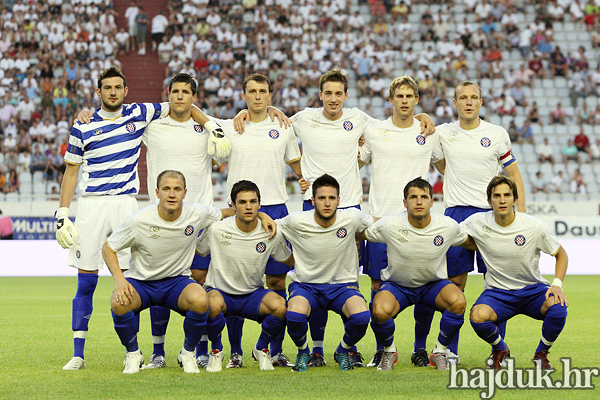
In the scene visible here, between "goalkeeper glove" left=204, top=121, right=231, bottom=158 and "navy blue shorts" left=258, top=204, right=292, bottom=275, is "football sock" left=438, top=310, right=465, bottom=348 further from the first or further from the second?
"goalkeeper glove" left=204, top=121, right=231, bottom=158

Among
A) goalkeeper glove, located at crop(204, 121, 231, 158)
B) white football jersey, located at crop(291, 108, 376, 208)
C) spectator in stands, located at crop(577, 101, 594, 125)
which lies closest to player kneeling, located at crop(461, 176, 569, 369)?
white football jersey, located at crop(291, 108, 376, 208)

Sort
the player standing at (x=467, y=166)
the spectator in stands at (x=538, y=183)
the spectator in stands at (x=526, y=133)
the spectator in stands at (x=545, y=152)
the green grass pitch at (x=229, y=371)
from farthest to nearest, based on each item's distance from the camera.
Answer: the spectator in stands at (x=526, y=133) < the spectator in stands at (x=545, y=152) < the spectator in stands at (x=538, y=183) < the player standing at (x=467, y=166) < the green grass pitch at (x=229, y=371)

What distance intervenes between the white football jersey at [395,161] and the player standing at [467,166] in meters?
0.22

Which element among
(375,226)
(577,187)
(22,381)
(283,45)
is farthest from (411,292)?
(283,45)

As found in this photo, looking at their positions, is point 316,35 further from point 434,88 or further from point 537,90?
point 537,90

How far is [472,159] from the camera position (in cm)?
656

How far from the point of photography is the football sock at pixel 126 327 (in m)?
5.74

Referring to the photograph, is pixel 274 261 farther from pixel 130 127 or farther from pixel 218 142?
pixel 130 127

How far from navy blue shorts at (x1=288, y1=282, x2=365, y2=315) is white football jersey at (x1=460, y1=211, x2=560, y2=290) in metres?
1.10

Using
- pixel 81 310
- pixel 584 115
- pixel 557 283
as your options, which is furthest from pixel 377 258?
pixel 584 115

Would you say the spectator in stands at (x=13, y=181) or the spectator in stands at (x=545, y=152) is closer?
the spectator in stands at (x=13, y=181)

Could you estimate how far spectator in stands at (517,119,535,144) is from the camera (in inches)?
793

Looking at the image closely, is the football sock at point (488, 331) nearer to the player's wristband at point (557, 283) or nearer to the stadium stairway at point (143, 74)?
the player's wristband at point (557, 283)

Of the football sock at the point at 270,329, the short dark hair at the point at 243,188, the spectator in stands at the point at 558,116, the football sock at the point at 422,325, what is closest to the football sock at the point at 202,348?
the football sock at the point at 270,329
